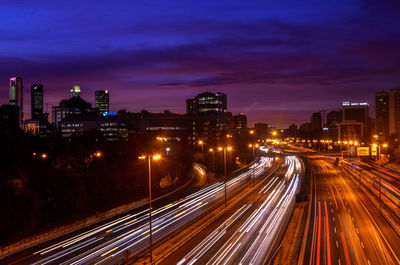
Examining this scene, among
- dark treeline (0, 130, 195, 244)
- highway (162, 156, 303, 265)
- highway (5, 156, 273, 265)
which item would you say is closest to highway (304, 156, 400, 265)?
highway (162, 156, 303, 265)

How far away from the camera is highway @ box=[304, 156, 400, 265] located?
83.1 ft

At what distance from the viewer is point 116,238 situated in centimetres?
2989

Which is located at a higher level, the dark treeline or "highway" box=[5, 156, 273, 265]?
the dark treeline

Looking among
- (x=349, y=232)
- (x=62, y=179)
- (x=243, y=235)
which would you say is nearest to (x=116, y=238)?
(x=243, y=235)

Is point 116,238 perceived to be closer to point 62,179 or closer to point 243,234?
point 243,234

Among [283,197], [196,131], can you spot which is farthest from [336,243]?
[196,131]

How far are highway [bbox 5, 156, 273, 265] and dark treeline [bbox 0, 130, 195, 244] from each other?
340 cm

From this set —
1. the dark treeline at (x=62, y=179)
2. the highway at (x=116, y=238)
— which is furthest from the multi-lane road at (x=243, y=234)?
the dark treeline at (x=62, y=179)

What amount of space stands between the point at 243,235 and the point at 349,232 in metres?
9.49

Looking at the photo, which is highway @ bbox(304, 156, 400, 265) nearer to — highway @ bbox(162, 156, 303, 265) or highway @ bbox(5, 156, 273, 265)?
highway @ bbox(162, 156, 303, 265)

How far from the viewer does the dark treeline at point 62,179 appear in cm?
3531

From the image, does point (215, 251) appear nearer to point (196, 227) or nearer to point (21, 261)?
point (196, 227)

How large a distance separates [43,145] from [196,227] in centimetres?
3443

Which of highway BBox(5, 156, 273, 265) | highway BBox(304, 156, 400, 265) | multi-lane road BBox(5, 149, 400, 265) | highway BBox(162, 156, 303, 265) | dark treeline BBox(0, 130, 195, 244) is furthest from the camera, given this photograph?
dark treeline BBox(0, 130, 195, 244)
